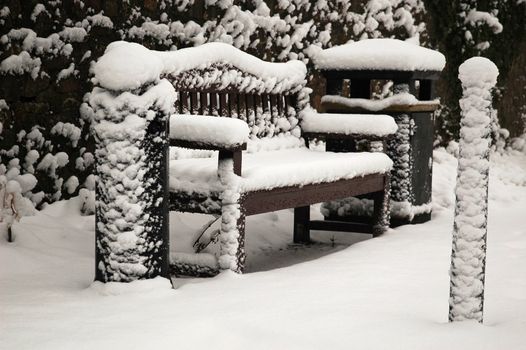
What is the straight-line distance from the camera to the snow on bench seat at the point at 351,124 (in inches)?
200

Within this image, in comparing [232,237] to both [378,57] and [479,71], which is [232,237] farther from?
[378,57]

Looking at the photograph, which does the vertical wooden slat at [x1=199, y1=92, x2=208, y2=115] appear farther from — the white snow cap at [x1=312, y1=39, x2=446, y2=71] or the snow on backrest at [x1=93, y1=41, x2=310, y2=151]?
the white snow cap at [x1=312, y1=39, x2=446, y2=71]

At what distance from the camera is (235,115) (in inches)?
190

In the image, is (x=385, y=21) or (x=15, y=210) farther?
(x=385, y=21)

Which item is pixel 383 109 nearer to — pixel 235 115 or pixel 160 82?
pixel 235 115

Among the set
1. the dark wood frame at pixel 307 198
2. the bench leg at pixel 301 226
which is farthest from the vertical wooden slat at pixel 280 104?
the bench leg at pixel 301 226

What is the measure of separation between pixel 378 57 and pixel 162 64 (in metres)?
2.13

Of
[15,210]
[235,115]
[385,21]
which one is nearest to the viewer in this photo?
[15,210]

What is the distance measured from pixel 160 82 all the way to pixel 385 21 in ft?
15.1

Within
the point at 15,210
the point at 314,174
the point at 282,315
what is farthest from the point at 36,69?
the point at 282,315

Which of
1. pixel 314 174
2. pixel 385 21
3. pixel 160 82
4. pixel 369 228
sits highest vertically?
pixel 385 21

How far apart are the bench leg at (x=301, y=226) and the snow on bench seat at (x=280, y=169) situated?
37 centimetres

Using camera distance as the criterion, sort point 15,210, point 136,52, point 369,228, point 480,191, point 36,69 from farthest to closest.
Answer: point 369,228 < point 36,69 < point 15,210 < point 136,52 < point 480,191

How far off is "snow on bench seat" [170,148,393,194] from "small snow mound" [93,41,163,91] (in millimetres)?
567
